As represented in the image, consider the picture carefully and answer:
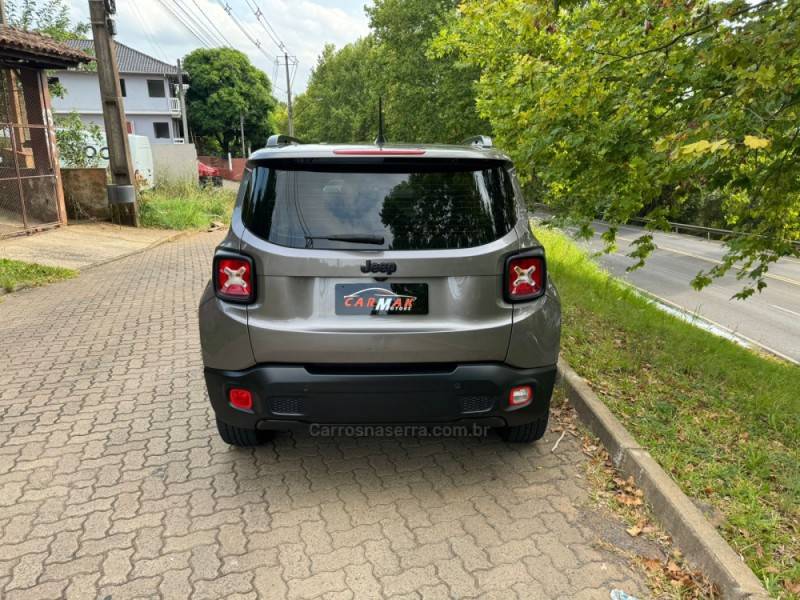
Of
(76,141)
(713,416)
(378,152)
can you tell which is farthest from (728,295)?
(378,152)

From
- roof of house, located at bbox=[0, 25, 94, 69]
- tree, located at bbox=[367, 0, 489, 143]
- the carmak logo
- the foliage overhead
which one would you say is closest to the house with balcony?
the foliage overhead

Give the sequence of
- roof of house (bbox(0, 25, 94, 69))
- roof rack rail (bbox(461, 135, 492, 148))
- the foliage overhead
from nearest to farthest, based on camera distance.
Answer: roof rack rail (bbox(461, 135, 492, 148)) < roof of house (bbox(0, 25, 94, 69)) < the foliage overhead

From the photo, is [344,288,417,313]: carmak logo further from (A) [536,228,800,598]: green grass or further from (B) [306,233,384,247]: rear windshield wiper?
(A) [536,228,800,598]: green grass

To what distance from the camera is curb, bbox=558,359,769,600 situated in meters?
2.31

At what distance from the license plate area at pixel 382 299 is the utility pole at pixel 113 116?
43.6ft

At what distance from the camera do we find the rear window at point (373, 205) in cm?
278

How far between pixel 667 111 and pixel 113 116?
43.7 ft

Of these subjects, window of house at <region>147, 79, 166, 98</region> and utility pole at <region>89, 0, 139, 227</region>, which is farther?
window of house at <region>147, 79, 166, 98</region>

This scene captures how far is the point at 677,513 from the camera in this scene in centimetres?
270

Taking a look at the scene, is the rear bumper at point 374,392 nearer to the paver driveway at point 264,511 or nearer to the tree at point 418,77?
the paver driveway at point 264,511

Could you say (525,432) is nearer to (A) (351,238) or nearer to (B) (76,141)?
(A) (351,238)

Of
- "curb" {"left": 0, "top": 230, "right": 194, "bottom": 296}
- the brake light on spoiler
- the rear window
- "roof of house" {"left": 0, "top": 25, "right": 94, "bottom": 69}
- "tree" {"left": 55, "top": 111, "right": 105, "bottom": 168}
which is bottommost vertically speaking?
"curb" {"left": 0, "top": 230, "right": 194, "bottom": 296}

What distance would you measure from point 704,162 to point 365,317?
294 cm

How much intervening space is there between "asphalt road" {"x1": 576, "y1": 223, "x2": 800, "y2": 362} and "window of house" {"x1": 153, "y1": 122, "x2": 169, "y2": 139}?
42.6m
